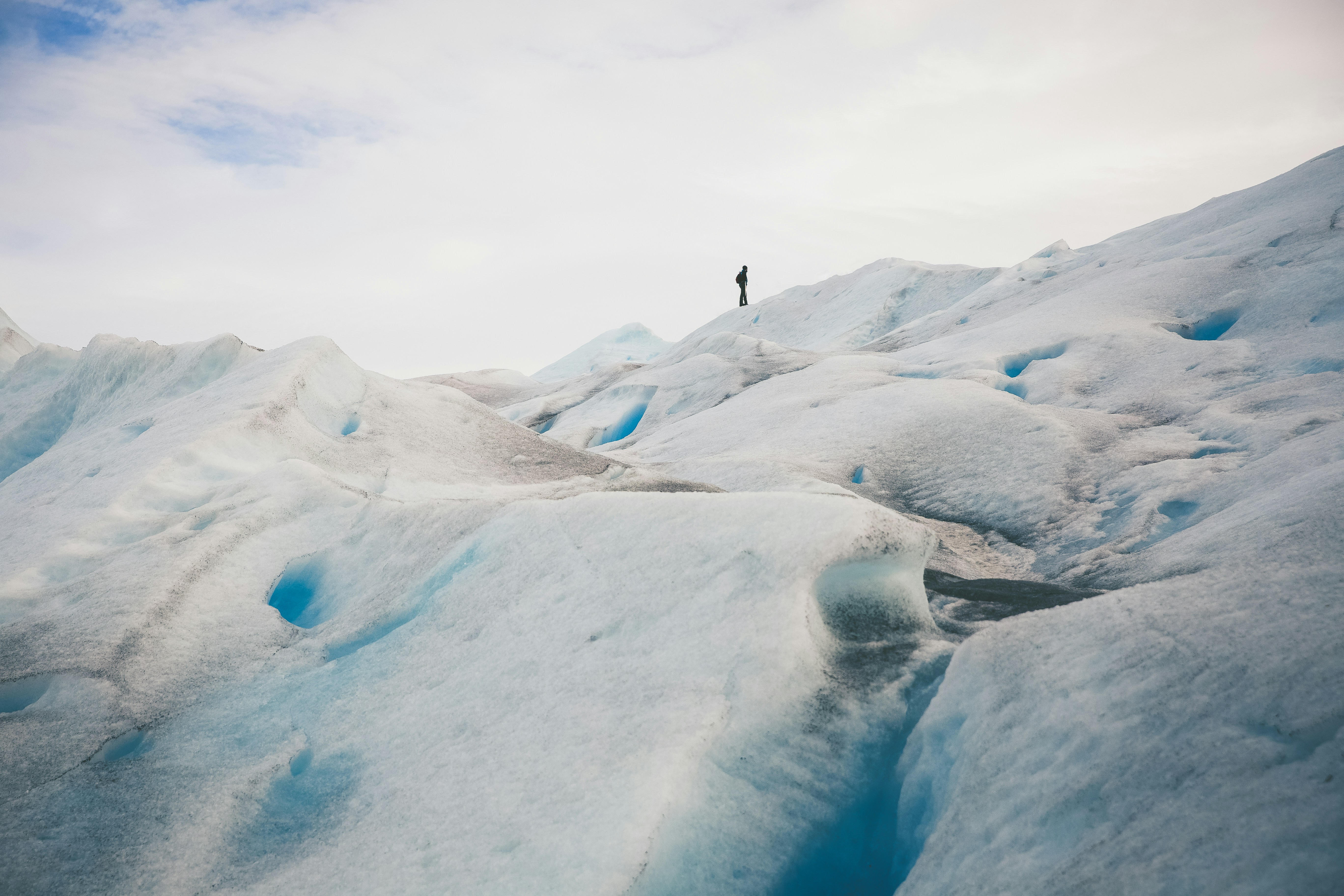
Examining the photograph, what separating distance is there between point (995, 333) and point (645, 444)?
765 centimetres

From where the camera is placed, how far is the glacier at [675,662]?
8.84ft

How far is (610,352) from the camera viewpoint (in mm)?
46719

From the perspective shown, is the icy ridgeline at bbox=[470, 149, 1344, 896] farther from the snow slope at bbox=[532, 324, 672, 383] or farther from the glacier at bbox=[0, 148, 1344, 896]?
the snow slope at bbox=[532, 324, 672, 383]

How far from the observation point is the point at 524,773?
3529 millimetres

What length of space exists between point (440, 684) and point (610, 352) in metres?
43.2

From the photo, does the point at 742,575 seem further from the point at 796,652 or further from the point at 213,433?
the point at 213,433

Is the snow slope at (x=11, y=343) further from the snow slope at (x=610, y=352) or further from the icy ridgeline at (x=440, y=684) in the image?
the snow slope at (x=610, y=352)

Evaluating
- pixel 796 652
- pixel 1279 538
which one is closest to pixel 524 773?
pixel 796 652

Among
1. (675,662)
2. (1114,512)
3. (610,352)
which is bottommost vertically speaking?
(1114,512)

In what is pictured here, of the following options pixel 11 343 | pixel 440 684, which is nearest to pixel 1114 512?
pixel 440 684

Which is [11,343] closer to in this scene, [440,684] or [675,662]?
[440,684]

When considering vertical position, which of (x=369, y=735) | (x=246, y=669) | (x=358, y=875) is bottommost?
(x=358, y=875)

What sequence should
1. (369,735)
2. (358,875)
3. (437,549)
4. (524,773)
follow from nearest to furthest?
(358,875) < (524,773) < (369,735) < (437,549)

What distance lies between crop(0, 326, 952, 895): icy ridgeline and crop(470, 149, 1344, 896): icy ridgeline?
21.4 inches
